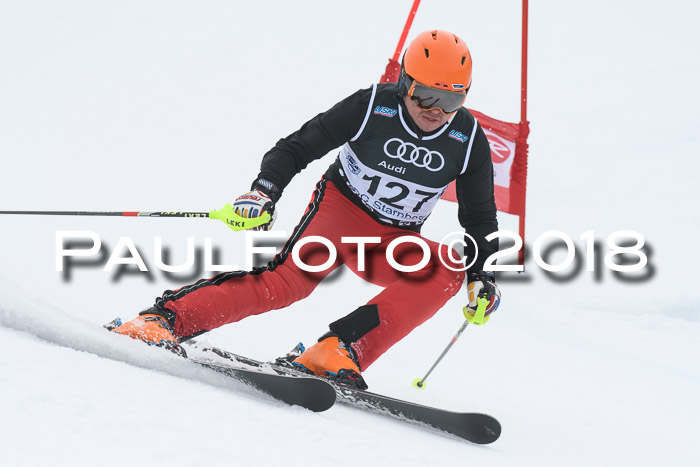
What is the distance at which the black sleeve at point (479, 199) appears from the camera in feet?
9.81

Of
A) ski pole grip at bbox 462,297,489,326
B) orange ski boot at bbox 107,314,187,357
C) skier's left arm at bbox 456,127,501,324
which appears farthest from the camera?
skier's left arm at bbox 456,127,501,324

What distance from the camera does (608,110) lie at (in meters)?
11.9

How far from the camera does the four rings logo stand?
2.94 metres

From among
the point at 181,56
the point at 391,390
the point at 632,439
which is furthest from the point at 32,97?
the point at 632,439

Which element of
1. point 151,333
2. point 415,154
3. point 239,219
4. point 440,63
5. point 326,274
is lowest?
point 151,333

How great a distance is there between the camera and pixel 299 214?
751 cm

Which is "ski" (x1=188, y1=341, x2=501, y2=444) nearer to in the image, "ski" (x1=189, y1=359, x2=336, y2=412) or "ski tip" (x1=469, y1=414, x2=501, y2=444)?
"ski tip" (x1=469, y1=414, x2=501, y2=444)

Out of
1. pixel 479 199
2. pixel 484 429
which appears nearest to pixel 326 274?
pixel 479 199

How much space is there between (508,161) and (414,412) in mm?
3266

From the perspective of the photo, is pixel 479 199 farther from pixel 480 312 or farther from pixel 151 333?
pixel 151 333

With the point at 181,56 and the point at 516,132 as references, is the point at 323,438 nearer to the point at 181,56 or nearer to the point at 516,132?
the point at 516,132

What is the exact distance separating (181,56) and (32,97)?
3059mm

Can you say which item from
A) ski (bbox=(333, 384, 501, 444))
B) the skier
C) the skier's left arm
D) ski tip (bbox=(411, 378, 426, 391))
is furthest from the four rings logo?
ski (bbox=(333, 384, 501, 444))
